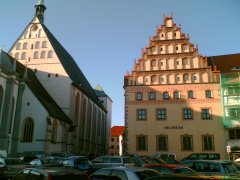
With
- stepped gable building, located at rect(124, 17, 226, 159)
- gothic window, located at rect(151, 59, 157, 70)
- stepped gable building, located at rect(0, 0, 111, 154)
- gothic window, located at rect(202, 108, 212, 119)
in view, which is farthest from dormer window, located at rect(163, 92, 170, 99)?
stepped gable building, located at rect(0, 0, 111, 154)

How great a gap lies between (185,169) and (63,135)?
2642cm

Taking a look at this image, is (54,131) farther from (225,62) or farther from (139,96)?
(225,62)

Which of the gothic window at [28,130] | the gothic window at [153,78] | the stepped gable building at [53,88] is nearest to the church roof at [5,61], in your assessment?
the stepped gable building at [53,88]

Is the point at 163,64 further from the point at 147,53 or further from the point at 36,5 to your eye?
the point at 36,5

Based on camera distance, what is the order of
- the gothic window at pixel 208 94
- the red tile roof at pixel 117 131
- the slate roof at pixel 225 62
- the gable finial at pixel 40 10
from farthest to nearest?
1. the red tile roof at pixel 117 131
2. the gable finial at pixel 40 10
3. the slate roof at pixel 225 62
4. the gothic window at pixel 208 94

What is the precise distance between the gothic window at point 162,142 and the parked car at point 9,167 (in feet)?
62.2

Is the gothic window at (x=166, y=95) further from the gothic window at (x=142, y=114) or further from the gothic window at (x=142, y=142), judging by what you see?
the gothic window at (x=142, y=142)

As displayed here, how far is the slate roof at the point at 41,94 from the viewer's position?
110 feet

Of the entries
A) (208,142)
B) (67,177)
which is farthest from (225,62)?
(67,177)

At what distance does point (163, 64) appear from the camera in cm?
3412

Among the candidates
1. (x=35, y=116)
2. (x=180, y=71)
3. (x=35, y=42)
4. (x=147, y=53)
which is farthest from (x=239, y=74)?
(x=35, y=42)

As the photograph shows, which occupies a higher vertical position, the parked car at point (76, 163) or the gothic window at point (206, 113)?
the gothic window at point (206, 113)

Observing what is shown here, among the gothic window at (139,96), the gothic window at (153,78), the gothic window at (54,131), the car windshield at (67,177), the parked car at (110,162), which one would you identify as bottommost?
the parked car at (110,162)

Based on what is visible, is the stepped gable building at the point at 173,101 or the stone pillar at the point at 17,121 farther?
the stepped gable building at the point at 173,101
